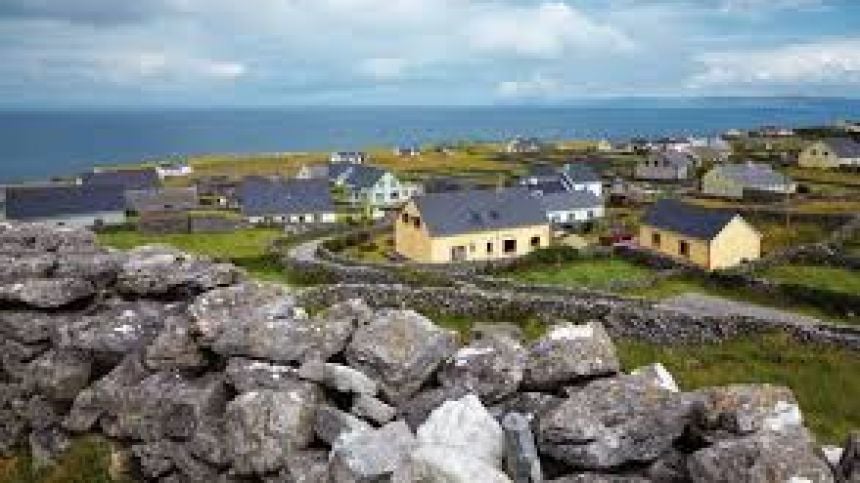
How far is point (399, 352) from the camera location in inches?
462

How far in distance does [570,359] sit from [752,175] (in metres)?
116

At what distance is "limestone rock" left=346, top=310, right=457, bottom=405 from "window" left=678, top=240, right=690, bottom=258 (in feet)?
206

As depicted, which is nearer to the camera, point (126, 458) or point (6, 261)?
point (126, 458)

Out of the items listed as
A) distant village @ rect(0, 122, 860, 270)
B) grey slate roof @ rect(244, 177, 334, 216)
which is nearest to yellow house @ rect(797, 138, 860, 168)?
distant village @ rect(0, 122, 860, 270)

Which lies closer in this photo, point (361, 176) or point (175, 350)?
point (175, 350)

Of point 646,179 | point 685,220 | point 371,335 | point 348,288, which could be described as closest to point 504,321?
point 348,288

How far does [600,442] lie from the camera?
32.6 ft

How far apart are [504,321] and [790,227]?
54.0 m

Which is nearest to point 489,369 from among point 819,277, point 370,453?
point 370,453

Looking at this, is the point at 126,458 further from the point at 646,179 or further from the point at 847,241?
the point at 646,179

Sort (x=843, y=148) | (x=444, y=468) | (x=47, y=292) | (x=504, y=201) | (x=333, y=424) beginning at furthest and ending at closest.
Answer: (x=843, y=148) → (x=504, y=201) → (x=47, y=292) → (x=333, y=424) → (x=444, y=468)

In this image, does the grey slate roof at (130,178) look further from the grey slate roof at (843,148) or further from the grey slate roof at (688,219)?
the grey slate roof at (843,148)

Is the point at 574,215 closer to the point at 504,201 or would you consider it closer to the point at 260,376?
the point at 504,201

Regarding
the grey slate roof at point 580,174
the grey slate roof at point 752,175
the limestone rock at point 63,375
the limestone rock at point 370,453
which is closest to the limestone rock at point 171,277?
the limestone rock at point 63,375
